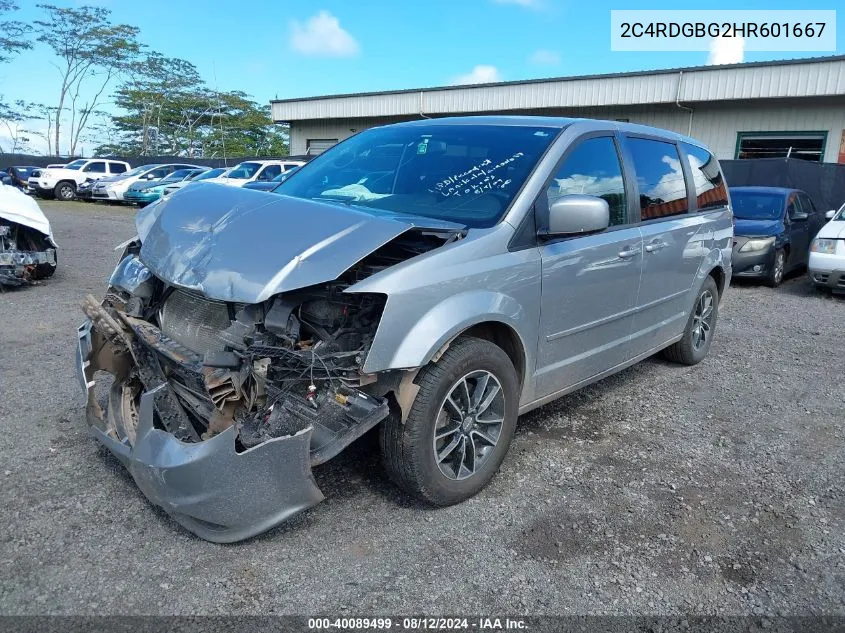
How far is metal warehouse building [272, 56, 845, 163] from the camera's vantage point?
55.5ft

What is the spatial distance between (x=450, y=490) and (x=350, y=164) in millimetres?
2160

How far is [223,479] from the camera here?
252cm

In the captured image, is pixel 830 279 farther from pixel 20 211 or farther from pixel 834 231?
pixel 20 211

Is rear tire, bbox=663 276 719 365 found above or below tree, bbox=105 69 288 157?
below

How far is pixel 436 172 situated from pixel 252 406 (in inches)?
68.3

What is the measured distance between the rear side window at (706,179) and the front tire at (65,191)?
2619 centimetres

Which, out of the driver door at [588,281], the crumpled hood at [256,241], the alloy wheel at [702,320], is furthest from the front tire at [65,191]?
the driver door at [588,281]

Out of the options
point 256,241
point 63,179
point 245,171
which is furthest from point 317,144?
point 256,241

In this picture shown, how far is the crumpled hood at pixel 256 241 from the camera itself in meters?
2.68

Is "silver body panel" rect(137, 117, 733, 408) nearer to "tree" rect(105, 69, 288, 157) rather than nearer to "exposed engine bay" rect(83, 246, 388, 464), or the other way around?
"exposed engine bay" rect(83, 246, 388, 464)

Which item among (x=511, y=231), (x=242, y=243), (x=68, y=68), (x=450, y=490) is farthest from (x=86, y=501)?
(x=68, y=68)

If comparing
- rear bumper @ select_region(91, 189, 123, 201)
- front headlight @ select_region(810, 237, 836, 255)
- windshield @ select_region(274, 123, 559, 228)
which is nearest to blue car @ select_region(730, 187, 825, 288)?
front headlight @ select_region(810, 237, 836, 255)

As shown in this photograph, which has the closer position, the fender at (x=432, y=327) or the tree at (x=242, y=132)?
the fender at (x=432, y=327)

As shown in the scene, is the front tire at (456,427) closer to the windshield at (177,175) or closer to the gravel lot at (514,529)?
the gravel lot at (514,529)
